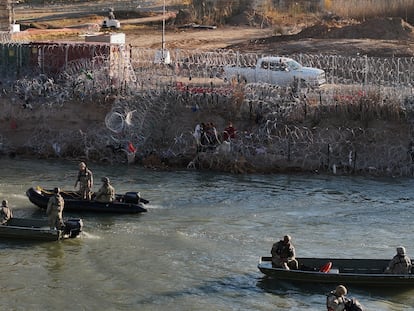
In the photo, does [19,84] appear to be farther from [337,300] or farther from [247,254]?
[337,300]

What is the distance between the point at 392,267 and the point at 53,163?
1565 centimetres

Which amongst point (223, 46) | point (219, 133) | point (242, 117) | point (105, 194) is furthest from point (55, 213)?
point (223, 46)

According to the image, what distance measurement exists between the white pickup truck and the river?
655 centimetres

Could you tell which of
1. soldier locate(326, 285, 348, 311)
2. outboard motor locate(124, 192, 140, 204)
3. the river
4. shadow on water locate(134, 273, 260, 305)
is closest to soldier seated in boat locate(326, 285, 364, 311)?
soldier locate(326, 285, 348, 311)

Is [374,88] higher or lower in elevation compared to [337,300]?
higher

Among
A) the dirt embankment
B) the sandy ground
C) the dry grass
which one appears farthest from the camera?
the dry grass

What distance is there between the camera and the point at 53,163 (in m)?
32.4

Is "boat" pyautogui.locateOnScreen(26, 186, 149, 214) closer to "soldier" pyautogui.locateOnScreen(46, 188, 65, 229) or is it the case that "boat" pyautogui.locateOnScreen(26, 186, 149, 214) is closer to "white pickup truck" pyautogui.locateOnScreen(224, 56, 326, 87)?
"soldier" pyautogui.locateOnScreen(46, 188, 65, 229)

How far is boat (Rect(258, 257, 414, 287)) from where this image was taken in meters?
20.5

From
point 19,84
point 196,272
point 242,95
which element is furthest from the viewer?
point 19,84

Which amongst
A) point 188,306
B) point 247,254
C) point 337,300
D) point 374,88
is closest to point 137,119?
point 374,88

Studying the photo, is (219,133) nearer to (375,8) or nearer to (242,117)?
(242,117)

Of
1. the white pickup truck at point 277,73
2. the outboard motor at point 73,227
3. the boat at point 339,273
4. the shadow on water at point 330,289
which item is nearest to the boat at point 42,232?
the outboard motor at point 73,227

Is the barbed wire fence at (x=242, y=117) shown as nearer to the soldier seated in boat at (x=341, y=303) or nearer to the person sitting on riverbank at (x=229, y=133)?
the person sitting on riverbank at (x=229, y=133)
